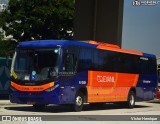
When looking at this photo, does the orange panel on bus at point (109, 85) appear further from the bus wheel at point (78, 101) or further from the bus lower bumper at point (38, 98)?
the bus lower bumper at point (38, 98)

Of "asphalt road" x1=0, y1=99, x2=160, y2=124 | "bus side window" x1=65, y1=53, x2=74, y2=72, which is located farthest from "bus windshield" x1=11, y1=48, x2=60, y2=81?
"asphalt road" x1=0, y1=99, x2=160, y2=124

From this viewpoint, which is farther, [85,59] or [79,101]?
[85,59]

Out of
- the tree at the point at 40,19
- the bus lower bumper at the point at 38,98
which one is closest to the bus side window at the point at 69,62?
the bus lower bumper at the point at 38,98

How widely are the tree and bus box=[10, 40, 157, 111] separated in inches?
999

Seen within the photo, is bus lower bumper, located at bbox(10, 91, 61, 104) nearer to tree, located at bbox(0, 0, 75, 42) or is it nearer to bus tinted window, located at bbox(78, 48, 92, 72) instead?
bus tinted window, located at bbox(78, 48, 92, 72)

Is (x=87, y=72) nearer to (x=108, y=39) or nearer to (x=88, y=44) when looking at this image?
(x=88, y=44)

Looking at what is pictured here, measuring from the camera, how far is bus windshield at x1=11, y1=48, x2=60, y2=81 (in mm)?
20250

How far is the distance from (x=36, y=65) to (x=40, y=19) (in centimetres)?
3003

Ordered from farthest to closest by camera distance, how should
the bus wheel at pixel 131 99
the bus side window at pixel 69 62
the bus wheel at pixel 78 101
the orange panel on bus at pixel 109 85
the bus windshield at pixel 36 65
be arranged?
the bus wheel at pixel 131 99, the orange panel on bus at pixel 109 85, the bus wheel at pixel 78 101, the bus side window at pixel 69 62, the bus windshield at pixel 36 65

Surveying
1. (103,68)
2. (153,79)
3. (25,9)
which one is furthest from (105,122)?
(25,9)

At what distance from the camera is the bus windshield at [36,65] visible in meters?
20.2

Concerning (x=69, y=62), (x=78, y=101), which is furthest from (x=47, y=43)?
(x=78, y=101)

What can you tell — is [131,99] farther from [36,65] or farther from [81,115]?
[81,115]

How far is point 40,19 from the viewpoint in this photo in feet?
165
